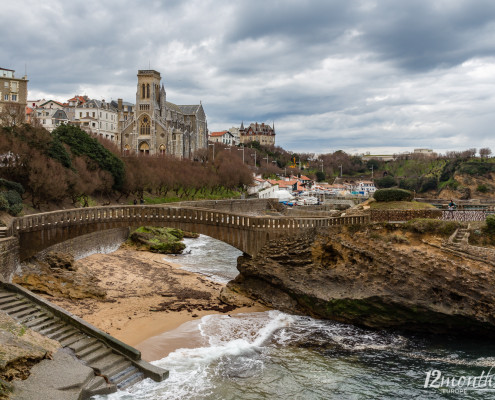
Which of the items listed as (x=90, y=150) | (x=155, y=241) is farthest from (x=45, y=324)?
(x=90, y=150)

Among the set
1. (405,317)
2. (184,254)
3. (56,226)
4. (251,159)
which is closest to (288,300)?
(405,317)

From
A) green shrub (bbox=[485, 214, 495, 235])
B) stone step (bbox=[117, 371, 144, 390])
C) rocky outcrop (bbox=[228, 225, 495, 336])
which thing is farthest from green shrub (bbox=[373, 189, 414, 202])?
stone step (bbox=[117, 371, 144, 390])

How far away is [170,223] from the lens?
24.4 m

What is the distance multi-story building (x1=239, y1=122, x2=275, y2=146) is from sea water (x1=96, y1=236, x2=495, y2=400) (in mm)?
158409

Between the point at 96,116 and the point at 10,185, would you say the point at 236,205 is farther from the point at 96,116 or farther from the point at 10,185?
the point at 96,116

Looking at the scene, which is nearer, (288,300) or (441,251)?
(441,251)

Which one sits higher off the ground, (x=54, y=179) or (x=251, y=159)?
(x=251, y=159)

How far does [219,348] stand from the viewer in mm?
17297

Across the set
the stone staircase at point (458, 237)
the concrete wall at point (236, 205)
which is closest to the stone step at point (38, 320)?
the stone staircase at point (458, 237)

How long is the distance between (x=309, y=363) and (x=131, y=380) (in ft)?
23.7

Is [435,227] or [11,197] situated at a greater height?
[11,197]

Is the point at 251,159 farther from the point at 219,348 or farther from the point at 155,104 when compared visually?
the point at 219,348

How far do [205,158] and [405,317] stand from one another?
239ft

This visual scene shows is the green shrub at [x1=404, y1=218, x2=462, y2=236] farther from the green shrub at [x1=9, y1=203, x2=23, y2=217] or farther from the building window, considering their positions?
the building window
